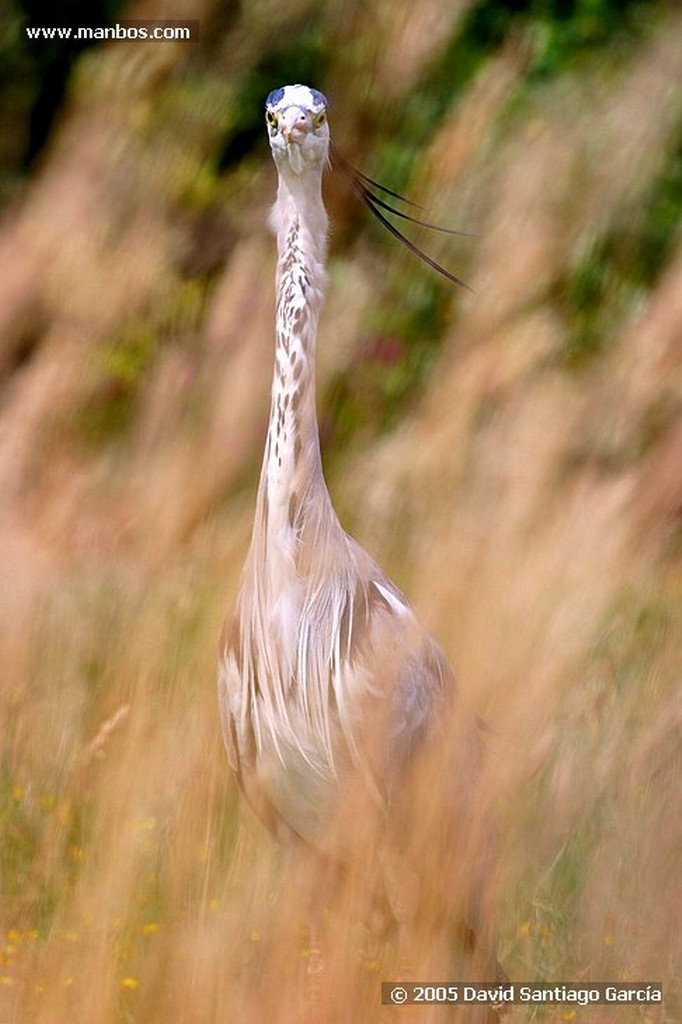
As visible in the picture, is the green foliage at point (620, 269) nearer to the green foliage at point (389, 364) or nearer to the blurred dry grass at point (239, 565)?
the green foliage at point (389, 364)

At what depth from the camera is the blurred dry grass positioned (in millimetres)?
1624

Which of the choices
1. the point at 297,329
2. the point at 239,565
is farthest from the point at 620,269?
the point at 239,565

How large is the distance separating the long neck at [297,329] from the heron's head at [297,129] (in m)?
0.02

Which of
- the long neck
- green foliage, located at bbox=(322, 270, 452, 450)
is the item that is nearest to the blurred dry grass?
the long neck

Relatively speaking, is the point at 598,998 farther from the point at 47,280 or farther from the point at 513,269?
the point at 47,280

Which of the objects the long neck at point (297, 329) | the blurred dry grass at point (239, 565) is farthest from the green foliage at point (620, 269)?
the blurred dry grass at point (239, 565)

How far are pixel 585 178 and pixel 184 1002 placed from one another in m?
1.18

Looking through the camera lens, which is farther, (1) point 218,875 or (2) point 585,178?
(2) point 585,178

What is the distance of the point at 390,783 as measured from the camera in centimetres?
182

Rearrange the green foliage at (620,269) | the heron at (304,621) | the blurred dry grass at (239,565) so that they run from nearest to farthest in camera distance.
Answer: the blurred dry grass at (239,565) → the heron at (304,621) → the green foliage at (620,269)

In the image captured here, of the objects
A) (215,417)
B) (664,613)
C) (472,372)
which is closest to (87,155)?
(215,417)

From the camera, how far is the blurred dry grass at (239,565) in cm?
162

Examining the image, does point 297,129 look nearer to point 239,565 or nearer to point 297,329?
point 297,329

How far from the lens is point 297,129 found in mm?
2160
